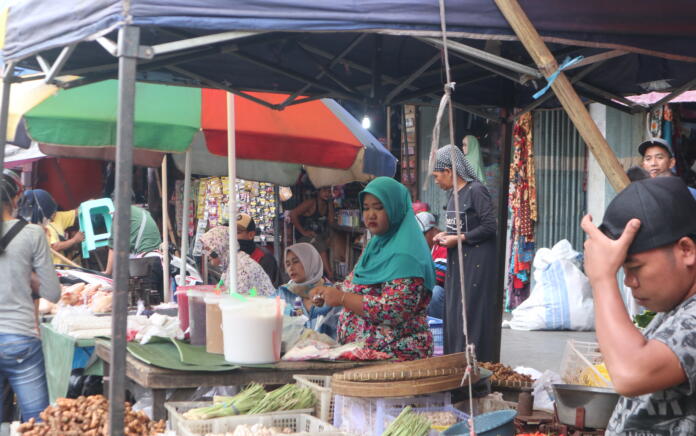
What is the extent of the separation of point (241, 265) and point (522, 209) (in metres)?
4.86

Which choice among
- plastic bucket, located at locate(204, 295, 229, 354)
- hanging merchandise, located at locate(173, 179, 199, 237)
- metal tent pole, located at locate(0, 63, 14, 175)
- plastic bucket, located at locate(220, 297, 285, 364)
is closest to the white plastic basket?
plastic bucket, located at locate(220, 297, 285, 364)

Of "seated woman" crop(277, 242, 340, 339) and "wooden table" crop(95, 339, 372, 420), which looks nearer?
"wooden table" crop(95, 339, 372, 420)

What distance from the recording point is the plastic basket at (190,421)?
3391 mm

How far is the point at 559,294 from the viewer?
9.09 metres

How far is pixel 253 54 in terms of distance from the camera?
4980 mm

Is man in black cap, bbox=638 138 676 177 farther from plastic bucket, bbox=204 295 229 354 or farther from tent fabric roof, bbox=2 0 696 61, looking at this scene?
plastic bucket, bbox=204 295 229 354

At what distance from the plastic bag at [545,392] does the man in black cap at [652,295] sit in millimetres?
2602

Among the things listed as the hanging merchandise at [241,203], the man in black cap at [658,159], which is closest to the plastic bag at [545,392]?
the man in black cap at [658,159]

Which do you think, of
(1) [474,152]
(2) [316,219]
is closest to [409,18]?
(1) [474,152]

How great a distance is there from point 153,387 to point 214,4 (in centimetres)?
178

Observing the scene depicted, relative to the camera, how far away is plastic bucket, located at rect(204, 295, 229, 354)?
13.3 ft

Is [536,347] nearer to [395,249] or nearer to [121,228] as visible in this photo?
[395,249]

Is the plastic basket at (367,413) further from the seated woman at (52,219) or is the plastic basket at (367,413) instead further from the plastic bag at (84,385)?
the seated woman at (52,219)

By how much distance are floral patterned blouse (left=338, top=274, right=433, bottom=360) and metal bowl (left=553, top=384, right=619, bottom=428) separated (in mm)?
1148
